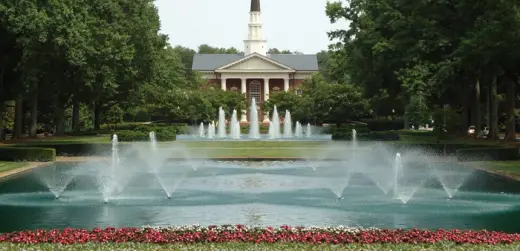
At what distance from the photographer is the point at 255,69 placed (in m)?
122

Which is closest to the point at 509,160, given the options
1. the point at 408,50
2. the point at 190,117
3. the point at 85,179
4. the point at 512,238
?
the point at 408,50

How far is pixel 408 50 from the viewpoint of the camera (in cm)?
4175

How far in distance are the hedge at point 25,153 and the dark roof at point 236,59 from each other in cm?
8968

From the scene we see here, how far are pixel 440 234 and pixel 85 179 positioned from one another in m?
16.6

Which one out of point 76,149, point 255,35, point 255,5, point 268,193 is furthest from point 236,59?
point 268,193

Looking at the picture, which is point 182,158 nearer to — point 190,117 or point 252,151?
point 252,151

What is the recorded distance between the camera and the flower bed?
13578 mm

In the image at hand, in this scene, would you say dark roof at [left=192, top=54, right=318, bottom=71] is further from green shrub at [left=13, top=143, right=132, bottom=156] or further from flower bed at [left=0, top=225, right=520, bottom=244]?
flower bed at [left=0, top=225, right=520, bottom=244]

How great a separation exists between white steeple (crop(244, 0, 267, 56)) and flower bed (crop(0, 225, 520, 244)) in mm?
114961

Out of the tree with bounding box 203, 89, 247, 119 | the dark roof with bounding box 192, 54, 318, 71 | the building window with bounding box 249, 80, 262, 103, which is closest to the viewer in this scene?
the tree with bounding box 203, 89, 247, 119

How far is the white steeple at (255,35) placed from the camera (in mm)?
128125

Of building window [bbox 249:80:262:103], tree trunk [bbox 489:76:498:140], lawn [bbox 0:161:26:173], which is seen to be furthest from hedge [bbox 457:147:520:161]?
building window [bbox 249:80:262:103]

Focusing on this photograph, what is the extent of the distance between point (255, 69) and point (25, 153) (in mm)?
88510

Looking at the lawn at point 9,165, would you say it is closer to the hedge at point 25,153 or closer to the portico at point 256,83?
the hedge at point 25,153
